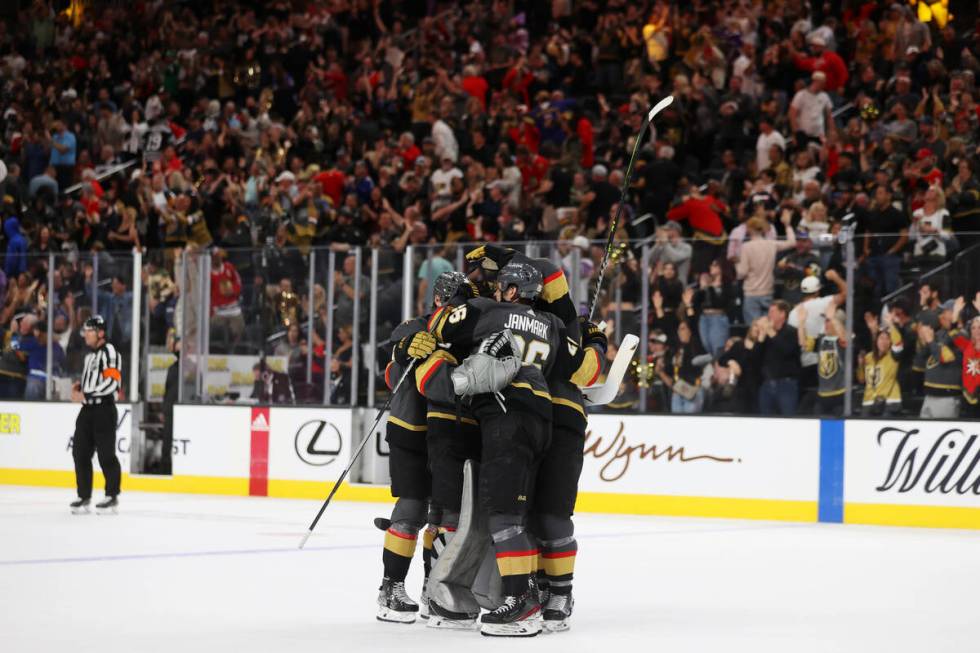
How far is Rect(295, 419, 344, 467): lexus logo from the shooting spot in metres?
15.6

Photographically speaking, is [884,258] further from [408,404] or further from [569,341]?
[408,404]

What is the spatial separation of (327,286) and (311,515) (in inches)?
103

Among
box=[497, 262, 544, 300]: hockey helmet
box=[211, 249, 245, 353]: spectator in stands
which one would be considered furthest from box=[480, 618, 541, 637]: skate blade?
box=[211, 249, 245, 353]: spectator in stands

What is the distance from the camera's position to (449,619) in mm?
7160

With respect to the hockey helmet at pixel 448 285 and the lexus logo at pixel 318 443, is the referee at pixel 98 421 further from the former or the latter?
the hockey helmet at pixel 448 285

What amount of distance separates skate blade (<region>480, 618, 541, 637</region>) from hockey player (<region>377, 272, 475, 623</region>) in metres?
0.51

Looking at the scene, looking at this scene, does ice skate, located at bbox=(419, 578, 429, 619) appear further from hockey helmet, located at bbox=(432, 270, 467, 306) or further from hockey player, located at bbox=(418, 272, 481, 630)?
hockey helmet, located at bbox=(432, 270, 467, 306)

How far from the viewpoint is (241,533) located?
38.8 ft

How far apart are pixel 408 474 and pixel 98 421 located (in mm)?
6662

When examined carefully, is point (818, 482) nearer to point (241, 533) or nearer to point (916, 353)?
point (916, 353)

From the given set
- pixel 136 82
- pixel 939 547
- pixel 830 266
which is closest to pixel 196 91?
pixel 136 82

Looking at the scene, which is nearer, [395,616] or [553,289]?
[395,616]
